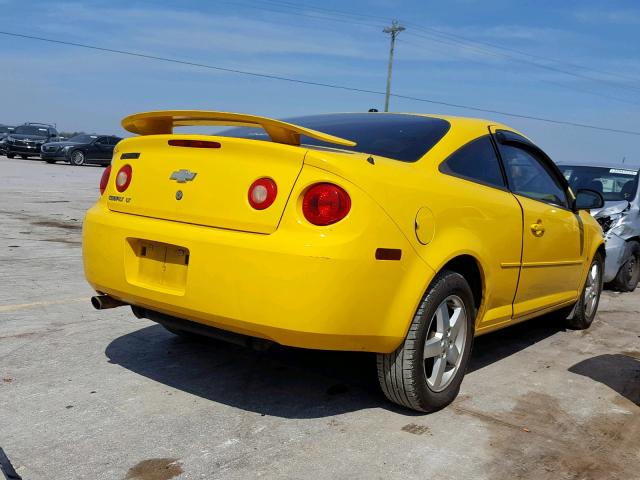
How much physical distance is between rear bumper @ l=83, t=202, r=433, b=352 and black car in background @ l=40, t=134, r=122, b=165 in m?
26.5

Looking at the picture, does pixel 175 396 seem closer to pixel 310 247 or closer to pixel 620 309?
pixel 310 247

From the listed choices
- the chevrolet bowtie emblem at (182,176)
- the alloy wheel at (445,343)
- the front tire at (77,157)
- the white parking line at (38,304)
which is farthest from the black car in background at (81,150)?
the alloy wheel at (445,343)

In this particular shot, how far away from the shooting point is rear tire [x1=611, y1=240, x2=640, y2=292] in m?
7.62

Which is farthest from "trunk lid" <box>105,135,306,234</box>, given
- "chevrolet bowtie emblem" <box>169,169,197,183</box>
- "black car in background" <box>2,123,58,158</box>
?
"black car in background" <box>2,123,58,158</box>

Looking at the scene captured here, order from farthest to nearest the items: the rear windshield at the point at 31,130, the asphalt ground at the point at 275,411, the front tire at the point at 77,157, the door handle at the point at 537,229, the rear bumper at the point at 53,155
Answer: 1. the rear windshield at the point at 31,130
2. the front tire at the point at 77,157
3. the rear bumper at the point at 53,155
4. the door handle at the point at 537,229
5. the asphalt ground at the point at 275,411

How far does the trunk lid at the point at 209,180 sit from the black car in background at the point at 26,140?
28.4m

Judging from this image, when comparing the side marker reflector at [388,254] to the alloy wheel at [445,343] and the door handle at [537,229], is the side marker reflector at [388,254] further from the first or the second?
the door handle at [537,229]

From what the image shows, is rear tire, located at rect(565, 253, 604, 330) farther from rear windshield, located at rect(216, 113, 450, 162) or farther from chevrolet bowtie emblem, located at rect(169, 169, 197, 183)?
chevrolet bowtie emblem, located at rect(169, 169, 197, 183)

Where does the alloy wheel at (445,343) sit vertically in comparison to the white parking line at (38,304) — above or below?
above

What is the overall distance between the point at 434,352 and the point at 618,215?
16.1 feet

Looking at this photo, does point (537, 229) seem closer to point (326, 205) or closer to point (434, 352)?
point (434, 352)

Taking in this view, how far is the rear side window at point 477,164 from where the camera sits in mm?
3656

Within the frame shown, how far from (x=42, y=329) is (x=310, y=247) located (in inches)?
97.8

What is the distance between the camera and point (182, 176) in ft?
10.5
